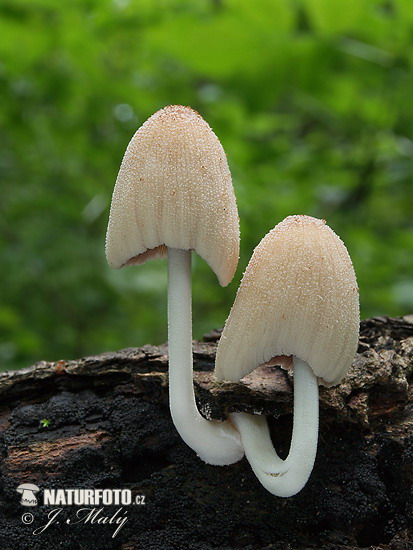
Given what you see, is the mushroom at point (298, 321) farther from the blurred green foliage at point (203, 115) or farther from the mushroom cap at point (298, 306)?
the blurred green foliage at point (203, 115)

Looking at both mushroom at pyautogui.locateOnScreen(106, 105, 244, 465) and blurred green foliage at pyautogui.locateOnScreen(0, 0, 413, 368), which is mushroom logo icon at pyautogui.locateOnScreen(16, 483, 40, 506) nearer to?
mushroom at pyautogui.locateOnScreen(106, 105, 244, 465)

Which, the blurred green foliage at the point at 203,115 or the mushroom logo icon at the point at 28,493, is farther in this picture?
the blurred green foliage at the point at 203,115

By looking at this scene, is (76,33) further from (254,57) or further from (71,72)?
(254,57)

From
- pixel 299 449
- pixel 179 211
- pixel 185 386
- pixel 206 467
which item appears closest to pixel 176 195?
pixel 179 211

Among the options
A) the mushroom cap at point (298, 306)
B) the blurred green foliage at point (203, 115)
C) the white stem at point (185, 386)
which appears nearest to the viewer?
the mushroom cap at point (298, 306)

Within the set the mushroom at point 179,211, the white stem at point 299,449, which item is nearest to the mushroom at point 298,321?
the white stem at point 299,449

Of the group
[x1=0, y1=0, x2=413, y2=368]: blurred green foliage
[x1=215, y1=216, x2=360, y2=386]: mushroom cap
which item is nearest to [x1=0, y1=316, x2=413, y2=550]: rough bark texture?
[x1=215, y1=216, x2=360, y2=386]: mushroom cap
